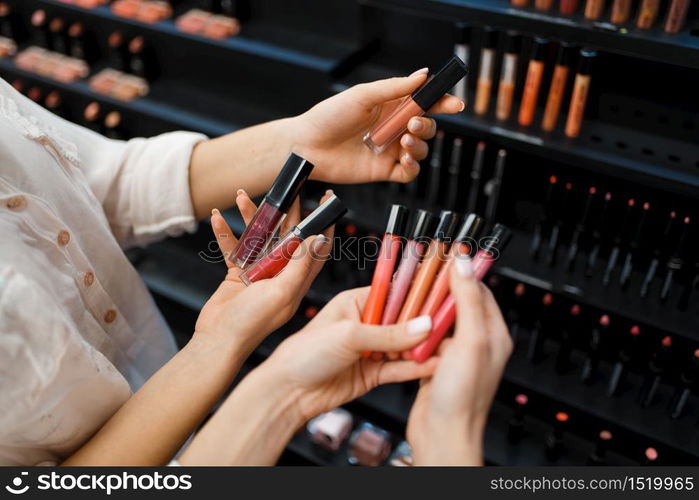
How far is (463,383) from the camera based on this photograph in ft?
Result: 1.95

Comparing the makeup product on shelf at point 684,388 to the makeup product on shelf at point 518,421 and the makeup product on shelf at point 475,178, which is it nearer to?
the makeup product on shelf at point 518,421

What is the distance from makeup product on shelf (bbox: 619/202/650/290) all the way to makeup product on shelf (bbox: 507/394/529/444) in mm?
338

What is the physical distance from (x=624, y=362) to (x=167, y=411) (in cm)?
99

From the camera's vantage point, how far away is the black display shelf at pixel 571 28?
992 mm

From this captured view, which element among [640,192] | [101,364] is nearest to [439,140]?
[640,192]

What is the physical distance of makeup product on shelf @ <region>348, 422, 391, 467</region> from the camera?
159cm

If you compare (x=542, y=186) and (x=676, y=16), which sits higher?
(x=676, y=16)

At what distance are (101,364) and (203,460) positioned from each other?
19 centimetres

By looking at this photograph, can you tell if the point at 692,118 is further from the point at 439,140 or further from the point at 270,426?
the point at 270,426

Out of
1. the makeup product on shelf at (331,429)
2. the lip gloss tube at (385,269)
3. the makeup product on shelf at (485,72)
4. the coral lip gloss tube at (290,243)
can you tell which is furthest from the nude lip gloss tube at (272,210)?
the makeup product on shelf at (331,429)

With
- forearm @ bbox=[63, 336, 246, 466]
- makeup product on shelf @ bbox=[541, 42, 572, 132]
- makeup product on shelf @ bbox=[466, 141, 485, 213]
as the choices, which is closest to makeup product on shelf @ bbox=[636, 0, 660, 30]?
makeup product on shelf @ bbox=[541, 42, 572, 132]

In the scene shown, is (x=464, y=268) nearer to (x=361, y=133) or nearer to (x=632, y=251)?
(x=361, y=133)

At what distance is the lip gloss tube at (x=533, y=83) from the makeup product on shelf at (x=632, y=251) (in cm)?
29

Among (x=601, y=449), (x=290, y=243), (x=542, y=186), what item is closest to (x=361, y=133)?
(x=290, y=243)
